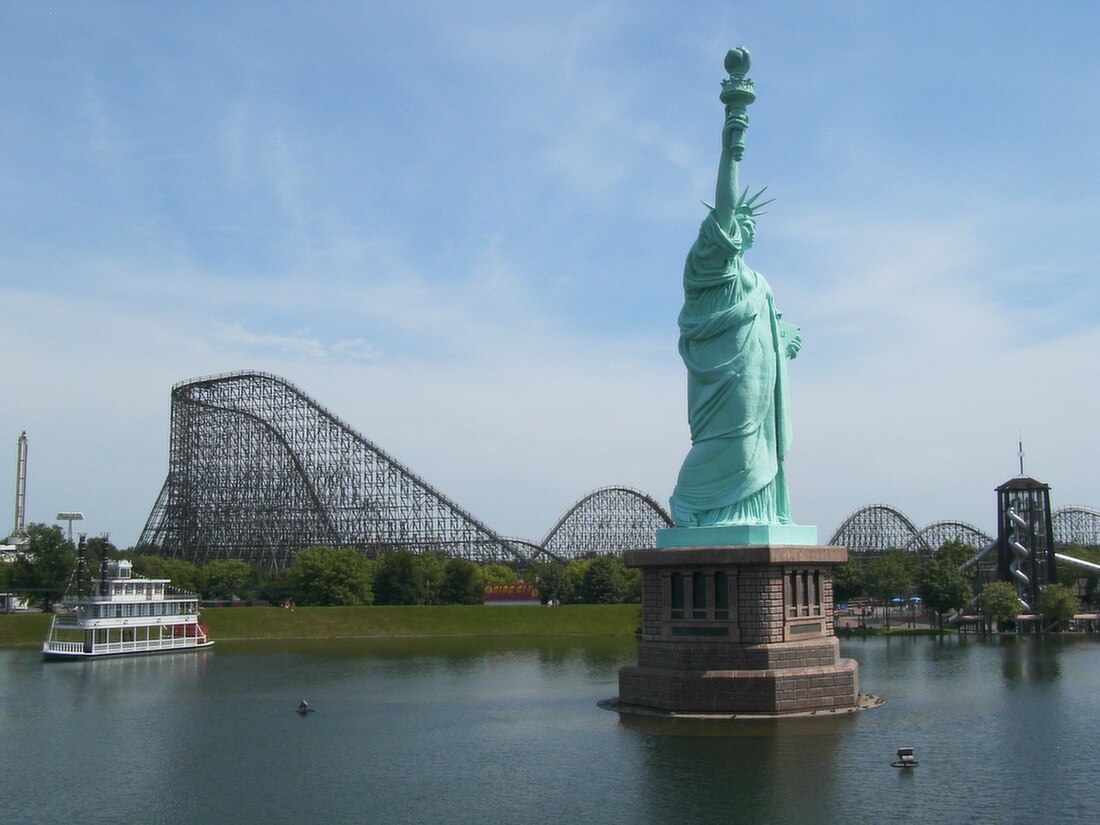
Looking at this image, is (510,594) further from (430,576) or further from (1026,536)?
(1026,536)

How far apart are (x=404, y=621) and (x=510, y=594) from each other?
11.8 m

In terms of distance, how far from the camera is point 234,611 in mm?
57906

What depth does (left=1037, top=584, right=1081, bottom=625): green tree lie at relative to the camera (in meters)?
54.9

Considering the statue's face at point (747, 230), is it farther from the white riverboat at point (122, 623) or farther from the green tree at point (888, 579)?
the green tree at point (888, 579)

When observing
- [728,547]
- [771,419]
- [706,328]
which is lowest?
[728,547]

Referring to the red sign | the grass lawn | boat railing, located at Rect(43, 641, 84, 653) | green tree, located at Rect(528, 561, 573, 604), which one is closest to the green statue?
boat railing, located at Rect(43, 641, 84, 653)

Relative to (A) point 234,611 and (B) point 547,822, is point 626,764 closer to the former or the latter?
(B) point 547,822

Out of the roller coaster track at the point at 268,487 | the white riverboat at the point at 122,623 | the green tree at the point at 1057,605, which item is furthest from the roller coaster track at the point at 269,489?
the green tree at the point at 1057,605

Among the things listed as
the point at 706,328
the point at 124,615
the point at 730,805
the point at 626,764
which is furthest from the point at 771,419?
the point at 124,615

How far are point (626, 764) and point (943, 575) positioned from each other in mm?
43251

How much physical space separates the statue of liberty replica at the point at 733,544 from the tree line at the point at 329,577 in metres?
35.3

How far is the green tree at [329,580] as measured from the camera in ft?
198

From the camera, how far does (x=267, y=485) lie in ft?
236

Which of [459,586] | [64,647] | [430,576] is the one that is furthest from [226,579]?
[64,647]
